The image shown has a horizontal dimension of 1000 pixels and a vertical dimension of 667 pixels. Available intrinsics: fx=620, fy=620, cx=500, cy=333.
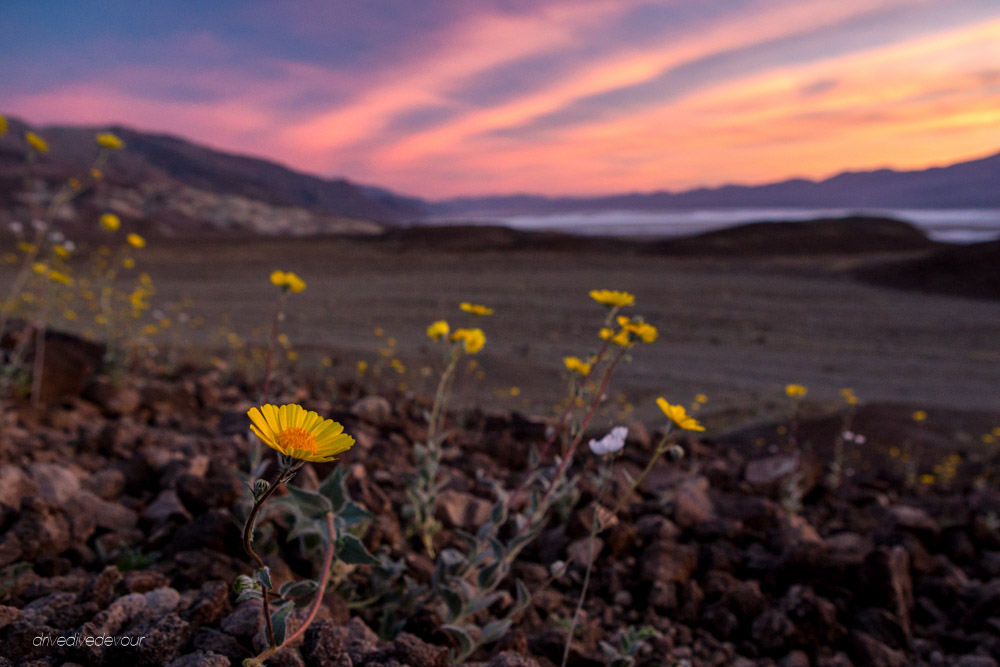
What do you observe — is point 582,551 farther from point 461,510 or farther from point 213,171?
point 213,171

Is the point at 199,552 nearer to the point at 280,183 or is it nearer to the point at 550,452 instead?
the point at 550,452

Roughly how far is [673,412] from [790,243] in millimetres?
25436

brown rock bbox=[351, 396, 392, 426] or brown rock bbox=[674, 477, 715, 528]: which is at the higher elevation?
brown rock bbox=[351, 396, 392, 426]

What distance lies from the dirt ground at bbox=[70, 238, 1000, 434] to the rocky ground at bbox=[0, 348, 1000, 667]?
158cm

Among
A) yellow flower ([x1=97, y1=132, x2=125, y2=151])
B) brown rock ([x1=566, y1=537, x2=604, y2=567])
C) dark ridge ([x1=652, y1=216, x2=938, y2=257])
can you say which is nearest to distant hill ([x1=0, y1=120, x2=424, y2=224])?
dark ridge ([x1=652, y1=216, x2=938, y2=257])

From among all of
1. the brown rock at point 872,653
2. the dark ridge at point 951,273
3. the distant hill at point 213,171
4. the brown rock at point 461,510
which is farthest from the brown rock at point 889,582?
the distant hill at point 213,171

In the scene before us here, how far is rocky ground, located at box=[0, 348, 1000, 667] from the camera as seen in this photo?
147 centimetres

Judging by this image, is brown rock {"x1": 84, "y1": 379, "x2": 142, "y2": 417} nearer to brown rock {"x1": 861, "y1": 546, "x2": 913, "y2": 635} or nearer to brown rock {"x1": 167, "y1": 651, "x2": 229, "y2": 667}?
brown rock {"x1": 167, "y1": 651, "x2": 229, "y2": 667}

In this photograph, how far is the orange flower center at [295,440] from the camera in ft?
2.77

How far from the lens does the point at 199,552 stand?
1.84 metres

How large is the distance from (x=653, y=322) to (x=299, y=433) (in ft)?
33.9

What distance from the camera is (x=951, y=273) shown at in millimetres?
15148

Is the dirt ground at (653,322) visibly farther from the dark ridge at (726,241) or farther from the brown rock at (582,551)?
the dark ridge at (726,241)

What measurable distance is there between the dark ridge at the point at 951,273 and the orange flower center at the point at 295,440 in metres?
16.3
